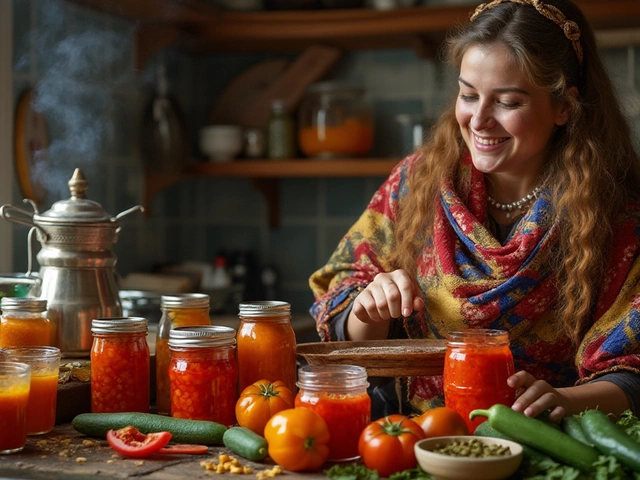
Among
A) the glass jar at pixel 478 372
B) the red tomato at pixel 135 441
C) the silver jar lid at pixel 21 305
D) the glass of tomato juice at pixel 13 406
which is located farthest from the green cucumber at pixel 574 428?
the silver jar lid at pixel 21 305

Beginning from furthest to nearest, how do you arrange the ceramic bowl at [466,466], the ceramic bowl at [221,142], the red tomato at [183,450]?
the ceramic bowl at [221,142] < the red tomato at [183,450] < the ceramic bowl at [466,466]

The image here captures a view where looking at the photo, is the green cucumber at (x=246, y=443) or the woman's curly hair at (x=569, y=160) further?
the woman's curly hair at (x=569, y=160)

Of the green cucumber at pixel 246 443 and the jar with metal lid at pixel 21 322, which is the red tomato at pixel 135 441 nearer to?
the green cucumber at pixel 246 443

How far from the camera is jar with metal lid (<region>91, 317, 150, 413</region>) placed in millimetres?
1561

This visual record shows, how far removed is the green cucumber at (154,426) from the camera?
142 centimetres

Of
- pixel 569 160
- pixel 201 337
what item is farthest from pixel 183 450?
pixel 569 160

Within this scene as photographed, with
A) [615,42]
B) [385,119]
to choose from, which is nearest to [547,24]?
[615,42]

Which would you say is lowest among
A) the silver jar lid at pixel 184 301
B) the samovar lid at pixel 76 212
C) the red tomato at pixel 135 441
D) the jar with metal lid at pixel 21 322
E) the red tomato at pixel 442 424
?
the red tomato at pixel 135 441

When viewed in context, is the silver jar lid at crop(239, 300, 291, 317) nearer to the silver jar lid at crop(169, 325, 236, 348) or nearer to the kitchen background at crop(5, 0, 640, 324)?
the silver jar lid at crop(169, 325, 236, 348)

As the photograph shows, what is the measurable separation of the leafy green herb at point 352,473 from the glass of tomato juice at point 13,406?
474 mm

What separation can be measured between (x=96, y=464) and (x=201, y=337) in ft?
0.84

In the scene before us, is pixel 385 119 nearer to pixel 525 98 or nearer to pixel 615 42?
pixel 615 42

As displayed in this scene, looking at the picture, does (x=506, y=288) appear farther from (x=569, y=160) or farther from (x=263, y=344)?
(x=263, y=344)

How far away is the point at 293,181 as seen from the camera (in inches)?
150
